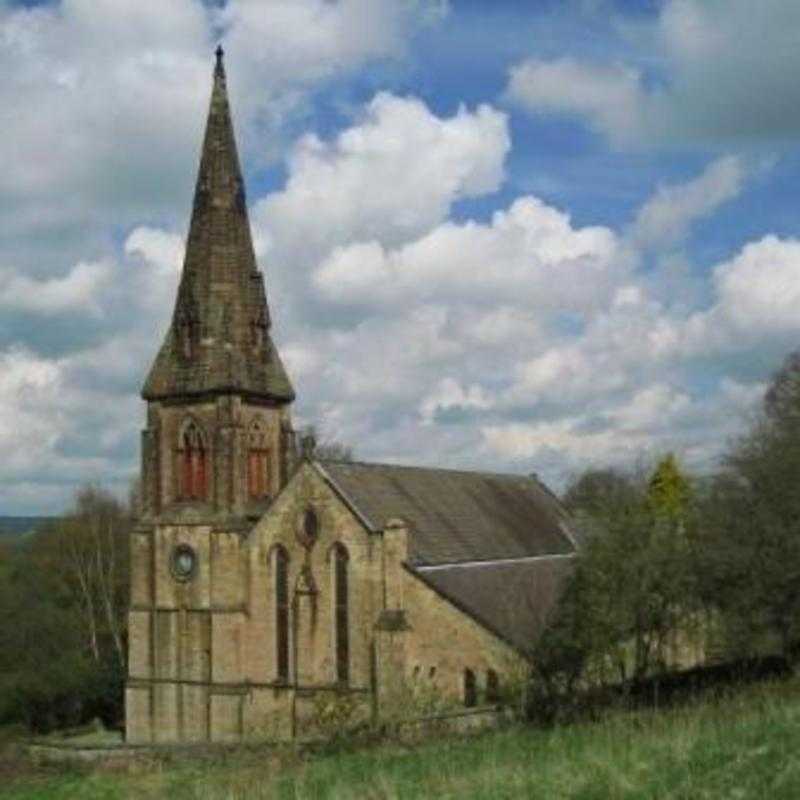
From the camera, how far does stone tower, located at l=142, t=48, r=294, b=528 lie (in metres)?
39.0

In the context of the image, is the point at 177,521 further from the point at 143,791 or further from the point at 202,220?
the point at 143,791

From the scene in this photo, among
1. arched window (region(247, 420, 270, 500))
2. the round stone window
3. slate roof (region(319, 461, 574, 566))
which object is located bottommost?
the round stone window

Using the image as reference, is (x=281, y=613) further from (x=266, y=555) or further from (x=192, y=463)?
(x=192, y=463)

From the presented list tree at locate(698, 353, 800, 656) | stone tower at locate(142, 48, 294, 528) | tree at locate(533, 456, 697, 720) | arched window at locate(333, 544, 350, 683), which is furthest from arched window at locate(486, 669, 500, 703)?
stone tower at locate(142, 48, 294, 528)

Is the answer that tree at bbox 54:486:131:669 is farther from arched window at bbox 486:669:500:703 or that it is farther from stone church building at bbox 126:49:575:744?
arched window at bbox 486:669:500:703

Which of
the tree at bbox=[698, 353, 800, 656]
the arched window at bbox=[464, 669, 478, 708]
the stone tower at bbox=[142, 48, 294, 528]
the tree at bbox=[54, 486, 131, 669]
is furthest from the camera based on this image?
the tree at bbox=[54, 486, 131, 669]

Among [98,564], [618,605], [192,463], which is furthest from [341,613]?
[98,564]

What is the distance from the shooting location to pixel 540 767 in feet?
43.9

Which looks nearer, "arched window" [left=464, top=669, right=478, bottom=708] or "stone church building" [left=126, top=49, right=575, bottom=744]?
"arched window" [left=464, top=669, right=478, bottom=708]

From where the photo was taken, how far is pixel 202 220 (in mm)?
41062

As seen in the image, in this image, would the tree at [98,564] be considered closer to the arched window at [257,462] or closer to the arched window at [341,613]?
the arched window at [257,462]

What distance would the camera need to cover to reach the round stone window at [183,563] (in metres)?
39.2

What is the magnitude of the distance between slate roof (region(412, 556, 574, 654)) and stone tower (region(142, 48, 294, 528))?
721 cm

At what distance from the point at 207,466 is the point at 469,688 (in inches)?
469
